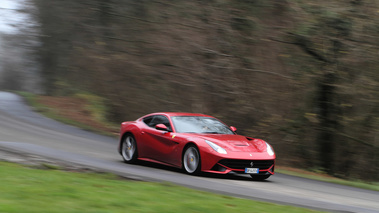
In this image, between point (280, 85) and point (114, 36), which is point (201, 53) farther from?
point (114, 36)

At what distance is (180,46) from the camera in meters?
19.4

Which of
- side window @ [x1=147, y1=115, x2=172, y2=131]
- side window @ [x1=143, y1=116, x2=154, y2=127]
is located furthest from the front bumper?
side window @ [x1=143, y1=116, x2=154, y2=127]

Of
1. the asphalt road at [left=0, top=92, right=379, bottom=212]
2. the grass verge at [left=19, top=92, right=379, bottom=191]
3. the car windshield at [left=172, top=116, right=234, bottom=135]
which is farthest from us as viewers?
the grass verge at [left=19, top=92, right=379, bottom=191]

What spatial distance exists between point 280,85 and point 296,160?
280cm

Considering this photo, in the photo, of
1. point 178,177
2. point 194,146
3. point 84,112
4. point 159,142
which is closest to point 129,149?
point 159,142

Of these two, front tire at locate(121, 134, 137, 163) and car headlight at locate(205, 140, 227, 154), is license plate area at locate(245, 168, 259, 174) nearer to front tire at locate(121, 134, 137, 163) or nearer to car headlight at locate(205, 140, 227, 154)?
car headlight at locate(205, 140, 227, 154)

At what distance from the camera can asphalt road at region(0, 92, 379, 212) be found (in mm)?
8508

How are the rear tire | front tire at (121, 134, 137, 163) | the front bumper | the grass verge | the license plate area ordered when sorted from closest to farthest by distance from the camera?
1. the front bumper
2. the license plate area
3. the rear tire
4. front tire at (121, 134, 137, 163)
5. the grass verge

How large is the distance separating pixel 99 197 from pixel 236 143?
187 inches

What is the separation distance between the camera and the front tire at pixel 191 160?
10500 mm

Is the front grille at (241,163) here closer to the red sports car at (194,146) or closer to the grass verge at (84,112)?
the red sports car at (194,146)

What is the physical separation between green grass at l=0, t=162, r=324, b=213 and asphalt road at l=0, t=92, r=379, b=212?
102 cm

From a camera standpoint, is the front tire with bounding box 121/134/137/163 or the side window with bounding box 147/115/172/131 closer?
the side window with bounding box 147/115/172/131

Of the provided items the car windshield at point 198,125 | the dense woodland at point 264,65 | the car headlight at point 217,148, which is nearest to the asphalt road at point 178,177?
the car headlight at point 217,148
